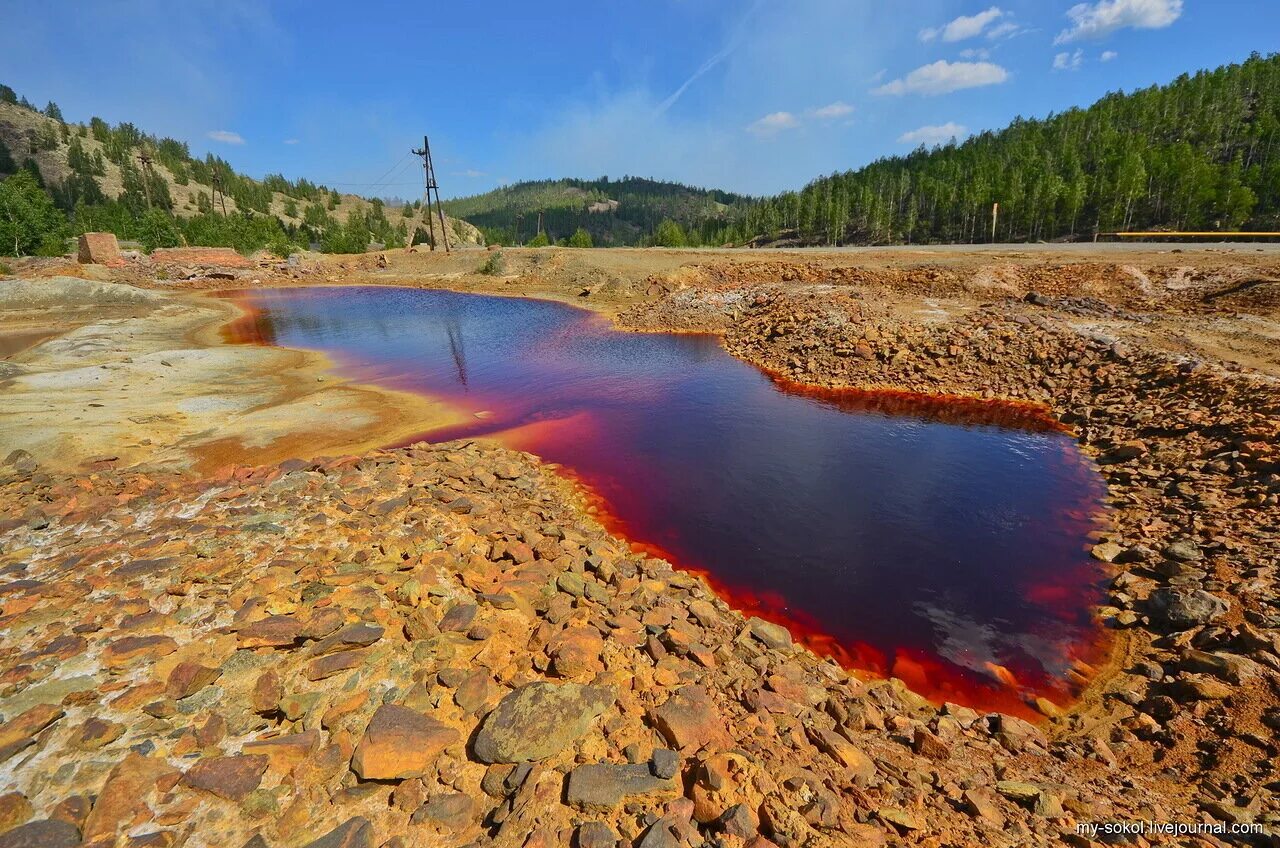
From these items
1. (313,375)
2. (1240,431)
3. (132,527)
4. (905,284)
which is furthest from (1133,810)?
A: (905,284)

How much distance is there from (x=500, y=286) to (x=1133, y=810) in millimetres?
50706

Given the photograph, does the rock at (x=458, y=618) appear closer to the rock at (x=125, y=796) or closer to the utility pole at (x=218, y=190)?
the rock at (x=125, y=796)

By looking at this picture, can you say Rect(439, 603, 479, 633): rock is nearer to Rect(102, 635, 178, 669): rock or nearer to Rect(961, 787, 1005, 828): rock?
Rect(102, 635, 178, 669): rock

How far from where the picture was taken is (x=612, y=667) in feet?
20.5

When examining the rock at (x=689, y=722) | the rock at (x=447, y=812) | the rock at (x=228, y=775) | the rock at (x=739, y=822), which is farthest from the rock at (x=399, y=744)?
the rock at (x=739, y=822)

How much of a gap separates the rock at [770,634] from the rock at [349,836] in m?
5.39

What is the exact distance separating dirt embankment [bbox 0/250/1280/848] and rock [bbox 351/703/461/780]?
3 centimetres

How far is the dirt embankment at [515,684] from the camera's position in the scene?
14.3 feet

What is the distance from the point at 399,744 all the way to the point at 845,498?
1024 centimetres

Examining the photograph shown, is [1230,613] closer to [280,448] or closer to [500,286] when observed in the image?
[280,448]

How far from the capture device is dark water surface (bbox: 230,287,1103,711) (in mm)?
8445

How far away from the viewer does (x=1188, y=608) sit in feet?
26.0

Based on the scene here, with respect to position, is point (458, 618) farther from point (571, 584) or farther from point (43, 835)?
point (43, 835)

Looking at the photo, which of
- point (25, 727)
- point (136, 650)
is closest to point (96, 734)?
point (25, 727)
